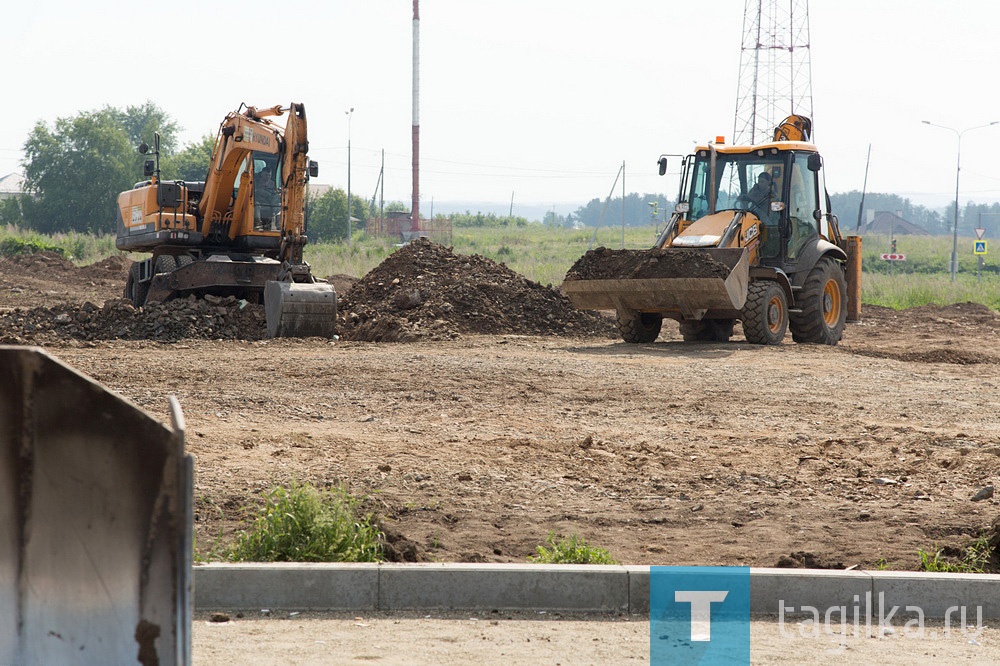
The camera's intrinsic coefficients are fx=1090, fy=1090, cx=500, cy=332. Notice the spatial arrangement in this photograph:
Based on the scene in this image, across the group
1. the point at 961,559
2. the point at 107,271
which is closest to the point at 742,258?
the point at 961,559

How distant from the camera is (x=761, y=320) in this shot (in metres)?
16.5

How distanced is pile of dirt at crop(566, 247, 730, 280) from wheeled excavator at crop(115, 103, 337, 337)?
407 cm

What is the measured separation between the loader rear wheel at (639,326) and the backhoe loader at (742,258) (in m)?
0.02

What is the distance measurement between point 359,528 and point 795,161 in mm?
13052

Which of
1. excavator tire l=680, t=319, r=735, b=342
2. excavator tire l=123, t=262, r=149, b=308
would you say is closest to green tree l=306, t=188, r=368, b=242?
excavator tire l=123, t=262, r=149, b=308

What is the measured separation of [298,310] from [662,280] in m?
5.56

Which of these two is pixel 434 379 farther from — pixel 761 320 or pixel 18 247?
pixel 18 247

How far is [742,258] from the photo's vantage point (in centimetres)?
1582

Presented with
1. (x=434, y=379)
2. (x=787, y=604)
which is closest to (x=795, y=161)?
(x=434, y=379)

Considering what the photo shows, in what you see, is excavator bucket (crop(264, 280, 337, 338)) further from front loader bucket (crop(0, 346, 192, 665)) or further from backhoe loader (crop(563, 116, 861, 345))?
front loader bucket (crop(0, 346, 192, 665))

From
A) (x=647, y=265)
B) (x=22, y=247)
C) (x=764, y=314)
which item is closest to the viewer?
(x=647, y=265)

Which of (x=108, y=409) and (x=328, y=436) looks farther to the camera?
(x=328, y=436)

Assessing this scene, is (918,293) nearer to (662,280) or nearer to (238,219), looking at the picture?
(662,280)

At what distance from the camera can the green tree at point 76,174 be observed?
7556 cm
